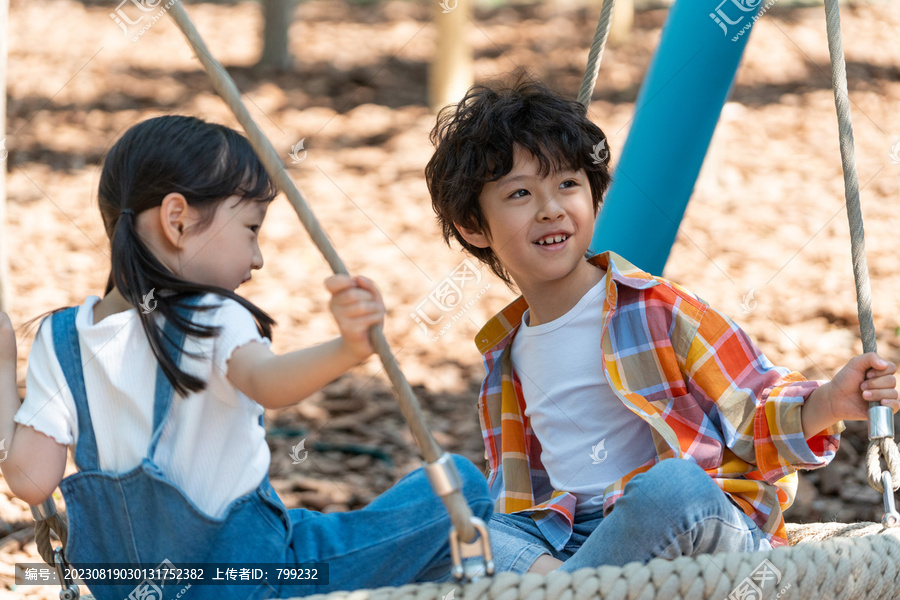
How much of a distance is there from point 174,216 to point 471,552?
546mm

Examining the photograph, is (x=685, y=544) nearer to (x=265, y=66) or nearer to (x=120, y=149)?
(x=120, y=149)

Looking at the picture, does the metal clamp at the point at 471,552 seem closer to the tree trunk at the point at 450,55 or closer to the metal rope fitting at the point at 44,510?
the metal rope fitting at the point at 44,510

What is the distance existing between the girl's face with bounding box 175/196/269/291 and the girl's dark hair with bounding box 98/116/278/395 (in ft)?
0.04

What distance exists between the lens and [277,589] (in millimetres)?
1121

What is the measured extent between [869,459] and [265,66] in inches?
193

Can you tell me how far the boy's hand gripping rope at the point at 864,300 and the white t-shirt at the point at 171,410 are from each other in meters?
0.79

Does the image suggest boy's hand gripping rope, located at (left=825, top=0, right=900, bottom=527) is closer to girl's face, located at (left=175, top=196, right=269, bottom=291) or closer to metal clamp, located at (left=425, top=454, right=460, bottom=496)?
metal clamp, located at (left=425, top=454, right=460, bottom=496)

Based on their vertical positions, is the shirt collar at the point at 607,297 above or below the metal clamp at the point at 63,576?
A: above

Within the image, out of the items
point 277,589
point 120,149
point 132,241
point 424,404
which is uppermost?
point 120,149

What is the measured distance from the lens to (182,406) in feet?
3.57

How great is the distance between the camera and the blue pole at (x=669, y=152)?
172 centimetres

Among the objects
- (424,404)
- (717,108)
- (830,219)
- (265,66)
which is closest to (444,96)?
(265,66)

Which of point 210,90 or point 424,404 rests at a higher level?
point 210,90

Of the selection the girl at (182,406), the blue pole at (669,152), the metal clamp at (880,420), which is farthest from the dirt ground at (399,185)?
the girl at (182,406)
